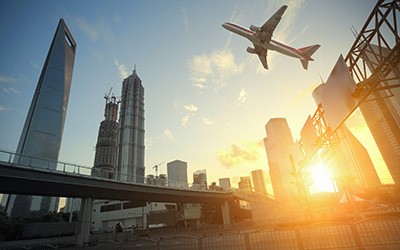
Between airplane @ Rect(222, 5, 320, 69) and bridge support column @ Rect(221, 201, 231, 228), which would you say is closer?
airplane @ Rect(222, 5, 320, 69)

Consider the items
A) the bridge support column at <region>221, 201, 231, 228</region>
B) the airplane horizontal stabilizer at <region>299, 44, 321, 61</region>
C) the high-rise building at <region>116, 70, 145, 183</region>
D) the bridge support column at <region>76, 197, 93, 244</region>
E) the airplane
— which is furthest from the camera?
the high-rise building at <region>116, 70, 145, 183</region>

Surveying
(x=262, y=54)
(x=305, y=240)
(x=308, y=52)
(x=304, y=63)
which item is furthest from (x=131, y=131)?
(x=305, y=240)

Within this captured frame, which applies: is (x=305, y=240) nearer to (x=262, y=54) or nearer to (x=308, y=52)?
(x=262, y=54)

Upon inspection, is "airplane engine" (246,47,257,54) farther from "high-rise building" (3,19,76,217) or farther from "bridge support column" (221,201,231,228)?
"high-rise building" (3,19,76,217)

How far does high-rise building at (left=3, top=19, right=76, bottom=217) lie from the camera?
372 ft

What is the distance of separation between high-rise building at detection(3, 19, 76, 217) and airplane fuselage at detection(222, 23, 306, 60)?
405 ft

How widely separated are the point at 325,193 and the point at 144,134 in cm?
10893

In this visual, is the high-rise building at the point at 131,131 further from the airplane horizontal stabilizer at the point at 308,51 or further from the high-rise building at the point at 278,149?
the high-rise building at the point at 278,149

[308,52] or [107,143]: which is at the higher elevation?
[107,143]

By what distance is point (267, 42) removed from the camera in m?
30.4

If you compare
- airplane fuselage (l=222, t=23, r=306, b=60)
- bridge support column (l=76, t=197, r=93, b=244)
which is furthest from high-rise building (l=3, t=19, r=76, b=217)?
airplane fuselage (l=222, t=23, r=306, b=60)

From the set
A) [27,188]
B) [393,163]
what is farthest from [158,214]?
[393,163]

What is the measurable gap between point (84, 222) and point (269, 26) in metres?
40.7

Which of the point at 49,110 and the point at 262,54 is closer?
the point at 262,54
